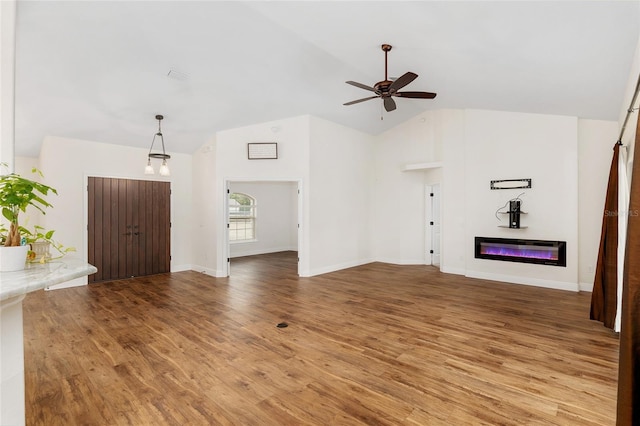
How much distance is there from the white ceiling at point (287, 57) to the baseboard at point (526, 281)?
9.34 ft

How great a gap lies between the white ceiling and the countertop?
106 inches

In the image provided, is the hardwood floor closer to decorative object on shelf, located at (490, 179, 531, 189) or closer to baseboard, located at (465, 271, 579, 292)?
baseboard, located at (465, 271, 579, 292)

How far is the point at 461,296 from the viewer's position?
4961mm

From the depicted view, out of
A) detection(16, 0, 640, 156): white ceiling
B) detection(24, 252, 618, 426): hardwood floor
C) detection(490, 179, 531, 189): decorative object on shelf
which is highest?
detection(16, 0, 640, 156): white ceiling

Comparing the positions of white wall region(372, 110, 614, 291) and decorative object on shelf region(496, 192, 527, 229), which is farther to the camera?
decorative object on shelf region(496, 192, 527, 229)

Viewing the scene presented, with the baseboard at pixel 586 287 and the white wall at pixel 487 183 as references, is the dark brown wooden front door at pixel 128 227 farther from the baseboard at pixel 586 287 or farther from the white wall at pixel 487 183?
the baseboard at pixel 586 287

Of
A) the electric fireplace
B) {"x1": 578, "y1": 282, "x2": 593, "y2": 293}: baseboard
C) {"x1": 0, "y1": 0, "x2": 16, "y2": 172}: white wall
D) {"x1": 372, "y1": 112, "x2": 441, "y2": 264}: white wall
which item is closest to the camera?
{"x1": 0, "y1": 0, "x2": 16, "y2": 172}: white wall

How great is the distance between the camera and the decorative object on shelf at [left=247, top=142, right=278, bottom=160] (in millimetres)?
6309

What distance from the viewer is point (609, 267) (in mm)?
3693

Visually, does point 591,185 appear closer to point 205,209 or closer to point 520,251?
point 520,251

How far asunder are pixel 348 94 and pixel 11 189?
4.97 metres

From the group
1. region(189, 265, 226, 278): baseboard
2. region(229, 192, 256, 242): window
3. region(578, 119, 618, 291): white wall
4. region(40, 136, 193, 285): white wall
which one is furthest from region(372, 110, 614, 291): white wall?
region(40, 136, 193, 285): white wall

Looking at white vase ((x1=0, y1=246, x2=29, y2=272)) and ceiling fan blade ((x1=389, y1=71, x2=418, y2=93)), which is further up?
ceiling fan blade ((x1=389, y1=71, x2=418, y2=93))

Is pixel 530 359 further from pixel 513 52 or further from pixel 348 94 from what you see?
pixel 348 94
